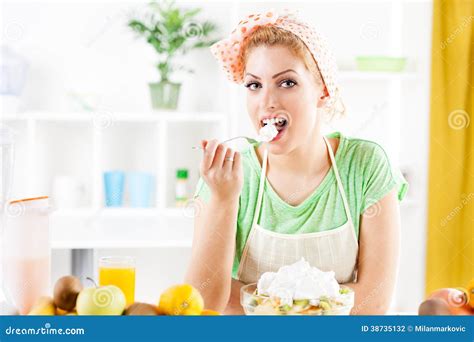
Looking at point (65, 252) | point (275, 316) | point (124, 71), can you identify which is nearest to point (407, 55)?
point (124, 71)

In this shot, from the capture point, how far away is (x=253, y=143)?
1.18 m

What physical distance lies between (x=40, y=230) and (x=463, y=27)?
1.42 m

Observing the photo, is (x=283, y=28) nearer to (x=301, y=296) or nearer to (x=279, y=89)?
(x=279, y=89)

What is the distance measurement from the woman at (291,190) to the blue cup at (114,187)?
3.24 feet

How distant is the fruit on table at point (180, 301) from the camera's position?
72 centimetres

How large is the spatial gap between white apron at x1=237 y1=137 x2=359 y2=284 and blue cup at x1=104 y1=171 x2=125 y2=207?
1.04m

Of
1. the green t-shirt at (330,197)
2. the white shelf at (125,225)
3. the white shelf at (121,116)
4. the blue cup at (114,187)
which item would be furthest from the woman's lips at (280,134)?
the blue cup at (114,187)

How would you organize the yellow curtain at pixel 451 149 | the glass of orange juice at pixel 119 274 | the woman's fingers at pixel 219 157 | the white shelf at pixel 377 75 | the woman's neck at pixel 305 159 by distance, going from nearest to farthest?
the glass of orange juice at pixel 119 274 < the woman's fingers at pixel 219 157 < the woman's neck at pixel 305 159 < the yellow curtain at pixel 451 149 < the white shelf at pixel 377 75

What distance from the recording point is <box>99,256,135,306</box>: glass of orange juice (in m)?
0.80

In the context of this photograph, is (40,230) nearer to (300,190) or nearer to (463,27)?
(300,190)

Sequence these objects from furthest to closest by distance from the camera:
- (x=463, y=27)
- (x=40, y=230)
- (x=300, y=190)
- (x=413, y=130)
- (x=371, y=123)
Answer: (x=371, y=123), (x=413, y=130), (x=463, y=27), (x=300, y=190), (x=40, y=230)

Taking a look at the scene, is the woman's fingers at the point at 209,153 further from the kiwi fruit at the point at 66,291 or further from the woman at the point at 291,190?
the kiwi fruit at the point at 66,291

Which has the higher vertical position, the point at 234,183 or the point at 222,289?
the point at 234,183

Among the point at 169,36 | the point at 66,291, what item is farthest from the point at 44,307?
the point at 169,36
